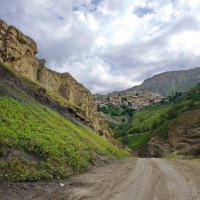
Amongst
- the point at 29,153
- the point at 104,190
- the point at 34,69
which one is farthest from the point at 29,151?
the point at 34,69

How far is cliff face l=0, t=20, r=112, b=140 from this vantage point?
56344 mm

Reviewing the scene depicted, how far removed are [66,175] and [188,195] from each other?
26.4 ft

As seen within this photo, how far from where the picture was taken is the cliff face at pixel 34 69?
56344 millimetres

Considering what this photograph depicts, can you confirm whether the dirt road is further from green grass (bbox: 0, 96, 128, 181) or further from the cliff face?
the cliff face

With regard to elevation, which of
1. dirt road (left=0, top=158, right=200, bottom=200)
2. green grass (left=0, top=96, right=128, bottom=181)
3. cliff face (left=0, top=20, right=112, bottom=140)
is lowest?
dirt road (left=0, top=158, right=200, bottom=200)

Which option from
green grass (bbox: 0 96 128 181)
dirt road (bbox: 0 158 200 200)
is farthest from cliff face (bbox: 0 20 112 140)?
dirt road (bbox: 0 158 200 200)

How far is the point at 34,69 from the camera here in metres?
66.2

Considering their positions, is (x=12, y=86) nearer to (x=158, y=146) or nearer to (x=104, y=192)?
(x=104, y=192)

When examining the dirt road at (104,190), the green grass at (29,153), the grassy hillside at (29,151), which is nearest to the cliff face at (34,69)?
the grassy hillside at (29,151)

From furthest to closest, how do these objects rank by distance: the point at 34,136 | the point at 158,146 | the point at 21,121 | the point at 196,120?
the point at 158,146
the point at 196,120
the point at 21,121
the point at 34,136

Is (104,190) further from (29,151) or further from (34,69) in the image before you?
(34,69)

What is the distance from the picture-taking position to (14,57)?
190 ft

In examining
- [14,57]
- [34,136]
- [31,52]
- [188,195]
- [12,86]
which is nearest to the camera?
[188,195]

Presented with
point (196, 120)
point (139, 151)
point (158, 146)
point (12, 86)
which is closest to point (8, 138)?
point (12, 86)
